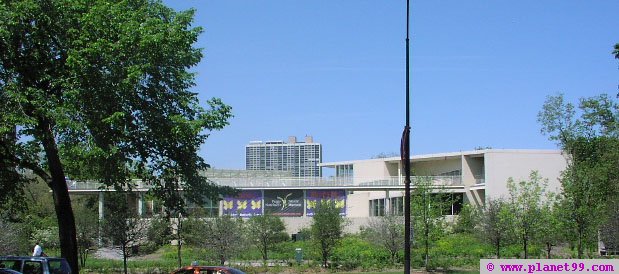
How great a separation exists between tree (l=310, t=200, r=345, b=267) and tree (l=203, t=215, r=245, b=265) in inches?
237

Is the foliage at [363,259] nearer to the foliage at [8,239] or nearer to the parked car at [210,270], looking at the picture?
the foliage at [8,239]

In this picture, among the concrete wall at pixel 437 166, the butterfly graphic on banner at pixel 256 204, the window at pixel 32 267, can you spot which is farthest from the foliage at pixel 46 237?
the concrete wall at pixel 437 166

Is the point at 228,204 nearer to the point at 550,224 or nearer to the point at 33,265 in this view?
the point at 550,224

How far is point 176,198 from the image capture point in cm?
2623

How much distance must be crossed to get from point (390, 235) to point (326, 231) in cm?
384

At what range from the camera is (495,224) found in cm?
Result: 4328

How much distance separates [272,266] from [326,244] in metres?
3.49

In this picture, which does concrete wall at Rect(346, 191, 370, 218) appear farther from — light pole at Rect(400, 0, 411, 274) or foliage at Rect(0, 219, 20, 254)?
light pole at Rect(400, 0, 411, 274)

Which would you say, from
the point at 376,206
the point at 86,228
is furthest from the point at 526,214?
the point at 376,206

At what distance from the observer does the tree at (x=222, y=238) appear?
124ft

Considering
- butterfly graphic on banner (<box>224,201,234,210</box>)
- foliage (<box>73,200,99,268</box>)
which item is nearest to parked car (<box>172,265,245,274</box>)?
foliage (<box>73,200,99,268</box>)

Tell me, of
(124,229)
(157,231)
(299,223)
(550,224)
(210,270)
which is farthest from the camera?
(299,223)

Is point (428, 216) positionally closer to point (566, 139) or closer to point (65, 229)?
point (65, 229)

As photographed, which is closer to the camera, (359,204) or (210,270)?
(210,270)
